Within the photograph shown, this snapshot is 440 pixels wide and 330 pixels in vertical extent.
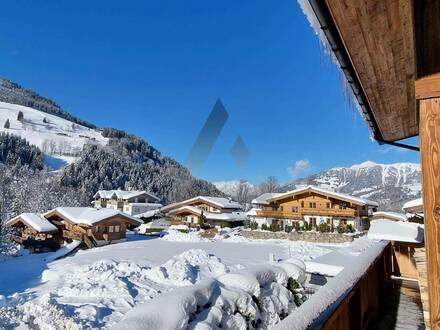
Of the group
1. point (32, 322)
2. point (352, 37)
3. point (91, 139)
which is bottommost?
point (32, 322)

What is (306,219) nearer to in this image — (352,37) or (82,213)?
(82,213)

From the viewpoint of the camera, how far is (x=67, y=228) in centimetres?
2906

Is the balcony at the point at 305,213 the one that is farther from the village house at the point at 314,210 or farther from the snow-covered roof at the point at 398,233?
the snow-covered roof at the point at 398,233

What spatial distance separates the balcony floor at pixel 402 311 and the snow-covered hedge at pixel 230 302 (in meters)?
1.28

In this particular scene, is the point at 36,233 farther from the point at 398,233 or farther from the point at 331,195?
the point at 398,233

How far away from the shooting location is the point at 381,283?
505 centimetres

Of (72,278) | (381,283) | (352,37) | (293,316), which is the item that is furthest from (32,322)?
(352,37)

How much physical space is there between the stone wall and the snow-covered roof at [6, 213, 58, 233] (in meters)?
17.8

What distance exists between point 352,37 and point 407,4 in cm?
27

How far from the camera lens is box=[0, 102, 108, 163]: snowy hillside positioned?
100m

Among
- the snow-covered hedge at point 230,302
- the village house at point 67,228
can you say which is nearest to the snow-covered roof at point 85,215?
the village house at point 67,228

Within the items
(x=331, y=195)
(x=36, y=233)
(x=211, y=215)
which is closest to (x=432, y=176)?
(x=331, y=195)

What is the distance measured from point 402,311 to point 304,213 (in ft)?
89.2

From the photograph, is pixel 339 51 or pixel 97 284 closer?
pixel 339 51
